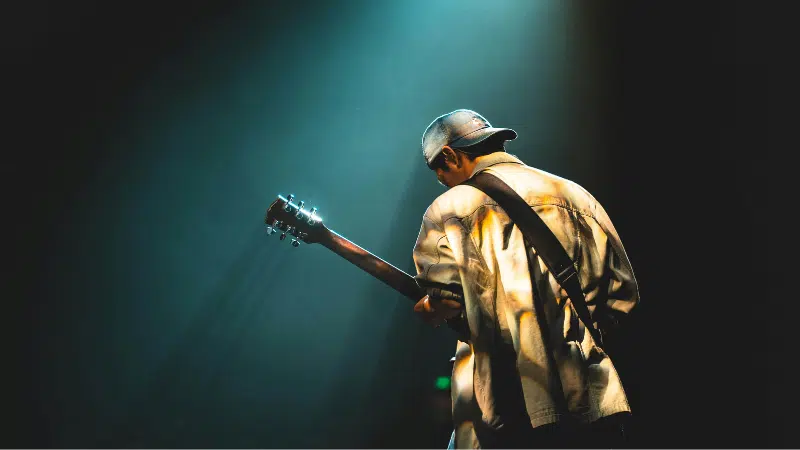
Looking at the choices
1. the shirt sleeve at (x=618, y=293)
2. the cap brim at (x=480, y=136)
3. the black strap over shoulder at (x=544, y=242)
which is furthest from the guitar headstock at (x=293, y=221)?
the shirt sleeve at (x=618, y=293)

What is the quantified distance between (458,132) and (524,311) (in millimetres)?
Answer: 711

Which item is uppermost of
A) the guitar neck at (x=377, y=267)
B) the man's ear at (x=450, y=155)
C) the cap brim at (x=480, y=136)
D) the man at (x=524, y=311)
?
the cap brim at (x=480, y=136)

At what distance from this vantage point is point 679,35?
11.2 feet

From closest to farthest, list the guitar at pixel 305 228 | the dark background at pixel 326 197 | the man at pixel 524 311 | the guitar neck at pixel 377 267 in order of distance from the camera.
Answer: the man at pixel 524 311
the guitar neck at pixel 377 267
the guitar at pixel 305 228
the dark background at pixel 326 197

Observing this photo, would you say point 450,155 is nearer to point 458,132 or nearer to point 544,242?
point 458,132

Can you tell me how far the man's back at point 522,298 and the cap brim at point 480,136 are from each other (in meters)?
0.16

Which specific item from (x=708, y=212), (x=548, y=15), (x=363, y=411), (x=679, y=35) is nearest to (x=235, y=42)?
(x=548, y=15)

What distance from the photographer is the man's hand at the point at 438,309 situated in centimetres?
139

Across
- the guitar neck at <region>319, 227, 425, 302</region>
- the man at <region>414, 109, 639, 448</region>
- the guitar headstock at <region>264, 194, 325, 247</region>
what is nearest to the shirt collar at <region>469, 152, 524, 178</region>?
the man at <region>414, 109, 639, 448</region>

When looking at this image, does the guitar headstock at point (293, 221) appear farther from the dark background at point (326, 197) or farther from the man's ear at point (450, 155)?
the dark background at point (326, 197)

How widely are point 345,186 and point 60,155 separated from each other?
67.5 inches

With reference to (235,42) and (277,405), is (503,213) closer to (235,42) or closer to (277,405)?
(277,405)

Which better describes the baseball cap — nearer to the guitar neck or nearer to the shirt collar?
the shirt collar

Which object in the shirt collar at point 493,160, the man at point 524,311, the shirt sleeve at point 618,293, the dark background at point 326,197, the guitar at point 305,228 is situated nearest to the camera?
the man at point 524,311
